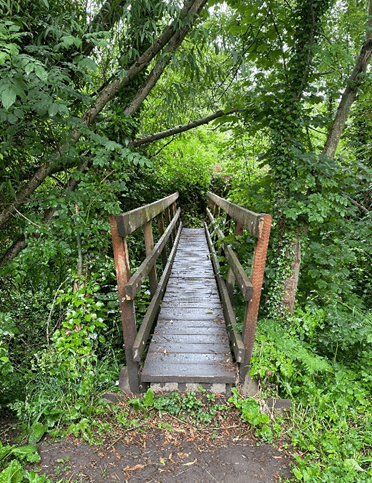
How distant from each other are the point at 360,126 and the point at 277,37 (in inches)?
116

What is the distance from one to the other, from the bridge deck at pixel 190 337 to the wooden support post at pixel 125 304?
12cm

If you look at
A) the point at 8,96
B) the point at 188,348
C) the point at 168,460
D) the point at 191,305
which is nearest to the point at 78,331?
→ the point at 188,348

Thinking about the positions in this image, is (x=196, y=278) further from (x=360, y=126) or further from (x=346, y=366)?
(x=360, y=126)

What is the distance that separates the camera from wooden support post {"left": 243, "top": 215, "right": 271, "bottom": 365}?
230 cm

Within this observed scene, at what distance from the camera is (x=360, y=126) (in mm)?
5328

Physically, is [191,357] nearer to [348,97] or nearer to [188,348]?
[188,348]

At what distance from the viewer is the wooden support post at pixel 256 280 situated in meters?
2.30

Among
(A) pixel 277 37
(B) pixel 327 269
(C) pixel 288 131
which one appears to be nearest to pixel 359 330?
(B) pixel 327 269

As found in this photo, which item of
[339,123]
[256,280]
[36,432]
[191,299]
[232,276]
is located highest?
[339,123]

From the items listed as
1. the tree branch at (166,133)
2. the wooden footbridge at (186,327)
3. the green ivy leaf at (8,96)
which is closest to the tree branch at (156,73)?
the tree branch at (166,133)

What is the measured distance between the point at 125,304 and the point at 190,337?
3.34ft

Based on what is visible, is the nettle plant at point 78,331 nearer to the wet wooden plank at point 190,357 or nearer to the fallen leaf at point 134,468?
the wet wooden plank at point 190,357

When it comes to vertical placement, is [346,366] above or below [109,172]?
below

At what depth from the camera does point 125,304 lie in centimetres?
243
